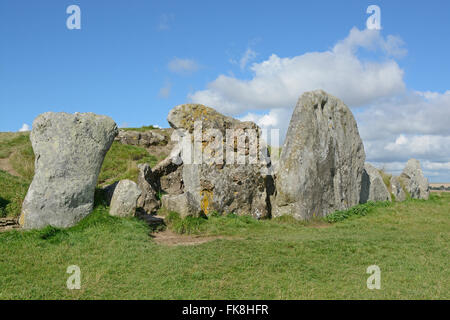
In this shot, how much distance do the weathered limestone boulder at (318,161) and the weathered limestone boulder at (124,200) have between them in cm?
578

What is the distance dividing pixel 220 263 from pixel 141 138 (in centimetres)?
2295

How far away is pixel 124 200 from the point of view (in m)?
11.6

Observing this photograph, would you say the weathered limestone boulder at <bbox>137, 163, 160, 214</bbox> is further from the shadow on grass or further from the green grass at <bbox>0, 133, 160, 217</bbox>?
the shadow on grass

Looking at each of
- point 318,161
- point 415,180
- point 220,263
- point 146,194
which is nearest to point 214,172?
point 146,194

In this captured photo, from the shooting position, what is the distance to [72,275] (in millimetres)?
8000

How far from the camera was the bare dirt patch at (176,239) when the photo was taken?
10.6 meters

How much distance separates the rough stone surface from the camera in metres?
12.5

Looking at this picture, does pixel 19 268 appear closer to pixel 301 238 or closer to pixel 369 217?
pixel 301 238

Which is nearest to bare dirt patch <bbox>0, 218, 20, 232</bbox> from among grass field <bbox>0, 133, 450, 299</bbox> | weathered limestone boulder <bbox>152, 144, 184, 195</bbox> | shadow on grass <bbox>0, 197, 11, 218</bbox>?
shadow on grass <bbox>0, 197, 11, 218</bbox>

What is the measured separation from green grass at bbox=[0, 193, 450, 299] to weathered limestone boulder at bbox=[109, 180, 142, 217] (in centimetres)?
33

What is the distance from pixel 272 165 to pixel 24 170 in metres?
13.1

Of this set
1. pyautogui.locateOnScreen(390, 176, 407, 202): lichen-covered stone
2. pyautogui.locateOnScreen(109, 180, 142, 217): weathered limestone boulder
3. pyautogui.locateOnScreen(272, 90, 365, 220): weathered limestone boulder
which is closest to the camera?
pyautogui.locateOnScreen(109, 180, 142, 217): weathered limestone boulder

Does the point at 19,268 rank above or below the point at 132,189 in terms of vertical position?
below

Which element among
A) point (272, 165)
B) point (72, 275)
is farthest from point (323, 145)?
point (72, 275)
